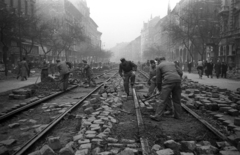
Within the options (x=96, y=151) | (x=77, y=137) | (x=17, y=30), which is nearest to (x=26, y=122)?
(x=77, y=137)

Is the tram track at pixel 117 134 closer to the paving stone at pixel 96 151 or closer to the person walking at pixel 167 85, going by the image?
the paving stone at pixel 96 151

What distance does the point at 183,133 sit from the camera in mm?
4949

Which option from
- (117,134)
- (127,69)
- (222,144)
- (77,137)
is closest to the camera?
(222,144)

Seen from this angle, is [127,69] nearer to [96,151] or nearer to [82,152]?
[96,151]

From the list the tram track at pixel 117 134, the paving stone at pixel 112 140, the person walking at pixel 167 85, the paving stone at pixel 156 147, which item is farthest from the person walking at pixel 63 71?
the paving stone at pixel 156 147

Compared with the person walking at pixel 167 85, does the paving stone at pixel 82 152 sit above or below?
below

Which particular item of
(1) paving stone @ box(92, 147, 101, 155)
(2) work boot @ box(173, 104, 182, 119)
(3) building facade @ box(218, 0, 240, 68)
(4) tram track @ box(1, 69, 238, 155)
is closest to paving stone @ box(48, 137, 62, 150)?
(4) tram track @ box(1, 69, 238, 155)

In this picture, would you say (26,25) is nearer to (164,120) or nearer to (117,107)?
(117,107)

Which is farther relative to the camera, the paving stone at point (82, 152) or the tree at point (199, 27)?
the tree at point (199, 27)

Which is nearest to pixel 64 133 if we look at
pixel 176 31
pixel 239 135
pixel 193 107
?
pixel 239 135

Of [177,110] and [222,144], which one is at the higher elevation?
[177,110]

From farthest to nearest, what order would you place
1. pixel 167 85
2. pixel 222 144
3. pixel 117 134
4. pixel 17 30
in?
pixel 17 30 < pixel 167 85 < pixel 117 134 < pixel 222 144

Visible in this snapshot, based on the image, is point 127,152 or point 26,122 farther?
point 26,122

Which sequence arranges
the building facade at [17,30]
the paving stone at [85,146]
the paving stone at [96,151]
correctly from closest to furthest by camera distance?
the paving stone at [96,151], the paving stone at [85,146], the building facade at [17,30]
